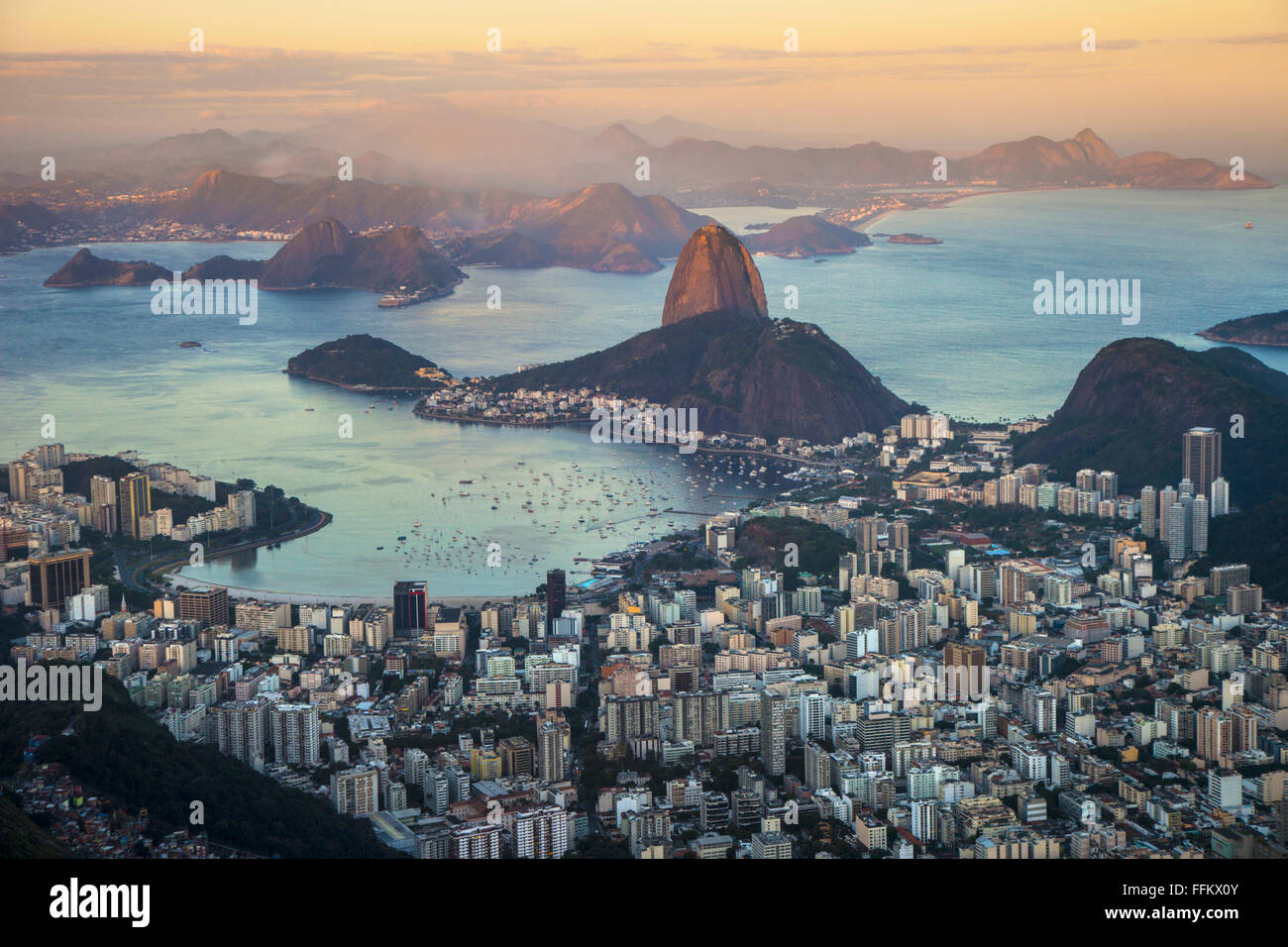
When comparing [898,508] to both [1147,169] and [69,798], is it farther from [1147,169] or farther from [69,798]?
[1147,169]

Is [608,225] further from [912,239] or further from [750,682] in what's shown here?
[750,682]

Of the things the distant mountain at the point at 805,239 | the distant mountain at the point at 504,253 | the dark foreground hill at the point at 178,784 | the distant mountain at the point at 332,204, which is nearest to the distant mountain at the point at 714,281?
the distant mountain at the point at 805,239

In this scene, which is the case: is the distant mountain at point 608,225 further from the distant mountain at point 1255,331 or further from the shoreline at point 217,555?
the shoreline at point 217,555

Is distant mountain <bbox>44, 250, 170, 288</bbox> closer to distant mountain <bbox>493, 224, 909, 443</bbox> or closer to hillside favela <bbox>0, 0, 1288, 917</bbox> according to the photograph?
hillside favela <bbox>0, 0, 1288, 917</bbox>

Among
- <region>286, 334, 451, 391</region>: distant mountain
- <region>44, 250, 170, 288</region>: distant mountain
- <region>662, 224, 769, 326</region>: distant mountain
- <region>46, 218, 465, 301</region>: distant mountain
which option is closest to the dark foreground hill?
<region>286, 334, 451, 391</region>: distant mountain

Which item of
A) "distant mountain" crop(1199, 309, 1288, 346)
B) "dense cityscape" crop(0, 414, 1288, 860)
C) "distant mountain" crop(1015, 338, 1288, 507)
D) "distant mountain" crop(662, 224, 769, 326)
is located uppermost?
"distant mountain" crop(662, 224, 769, 326)

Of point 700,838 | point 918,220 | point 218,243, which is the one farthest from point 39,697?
point 918,220
